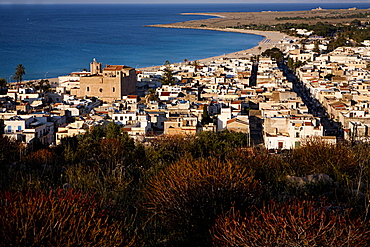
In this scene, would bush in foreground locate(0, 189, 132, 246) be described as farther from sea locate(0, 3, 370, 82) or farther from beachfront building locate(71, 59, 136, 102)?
sea locate(0, 3, 370, 82)

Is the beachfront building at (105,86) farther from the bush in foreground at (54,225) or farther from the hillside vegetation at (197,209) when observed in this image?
the bush in foreground at (54,225)

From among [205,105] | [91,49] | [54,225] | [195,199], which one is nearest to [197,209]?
[195,199]

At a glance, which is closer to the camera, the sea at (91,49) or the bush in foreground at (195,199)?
the bush in foreground at (195,199)

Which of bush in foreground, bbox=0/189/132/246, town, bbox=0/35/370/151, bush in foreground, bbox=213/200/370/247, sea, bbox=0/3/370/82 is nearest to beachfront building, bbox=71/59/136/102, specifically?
town, bbox=0/35/370/151

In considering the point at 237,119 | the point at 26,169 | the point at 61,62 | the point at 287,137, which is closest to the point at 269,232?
the point at 26,169

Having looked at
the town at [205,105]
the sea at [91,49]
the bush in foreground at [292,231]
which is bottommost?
the bush in foreground at [292,231]

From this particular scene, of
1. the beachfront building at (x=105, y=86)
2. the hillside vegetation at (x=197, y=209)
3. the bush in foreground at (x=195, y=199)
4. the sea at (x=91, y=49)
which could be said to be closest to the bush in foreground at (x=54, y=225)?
the hillside vegetation at (x=197, y=209)

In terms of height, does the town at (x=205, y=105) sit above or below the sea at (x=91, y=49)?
below

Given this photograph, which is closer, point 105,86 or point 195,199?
point 195,199

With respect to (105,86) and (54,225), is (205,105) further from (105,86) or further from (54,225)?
(54,225)
